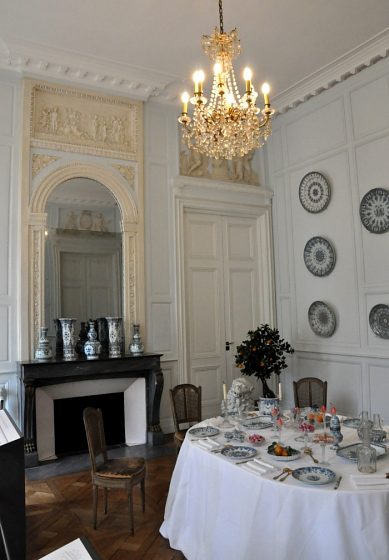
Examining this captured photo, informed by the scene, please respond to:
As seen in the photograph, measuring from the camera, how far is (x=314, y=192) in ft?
19.6

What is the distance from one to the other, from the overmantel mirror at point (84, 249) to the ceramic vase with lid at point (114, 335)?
0.17 meters

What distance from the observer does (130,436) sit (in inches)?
211

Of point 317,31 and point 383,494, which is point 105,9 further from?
point 383,494

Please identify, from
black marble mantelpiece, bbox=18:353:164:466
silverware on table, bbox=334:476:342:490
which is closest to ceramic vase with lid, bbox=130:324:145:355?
black marble mantelpiece, bbox=18:353:164:466

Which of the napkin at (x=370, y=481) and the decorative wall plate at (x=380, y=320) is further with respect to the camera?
the decorative wall plate at (x=380, y=320)

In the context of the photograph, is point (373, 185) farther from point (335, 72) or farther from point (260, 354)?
point (260, 354)

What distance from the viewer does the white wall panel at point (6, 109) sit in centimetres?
508

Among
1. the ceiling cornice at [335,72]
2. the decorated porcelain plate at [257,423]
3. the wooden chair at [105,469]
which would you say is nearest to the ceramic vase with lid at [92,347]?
the wooden chair at [105,469]

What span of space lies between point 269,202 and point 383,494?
202 inches

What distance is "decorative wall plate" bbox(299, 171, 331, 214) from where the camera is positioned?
5.80 meters

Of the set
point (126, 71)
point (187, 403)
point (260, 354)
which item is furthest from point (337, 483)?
point (126, 71)

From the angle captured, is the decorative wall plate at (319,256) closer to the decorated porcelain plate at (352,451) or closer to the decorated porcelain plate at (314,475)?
the decorated porcelain plate at (352,451)

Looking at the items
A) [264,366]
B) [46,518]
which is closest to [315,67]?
[264,366]

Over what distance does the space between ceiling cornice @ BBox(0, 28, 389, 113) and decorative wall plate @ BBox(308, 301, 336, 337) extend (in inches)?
109
